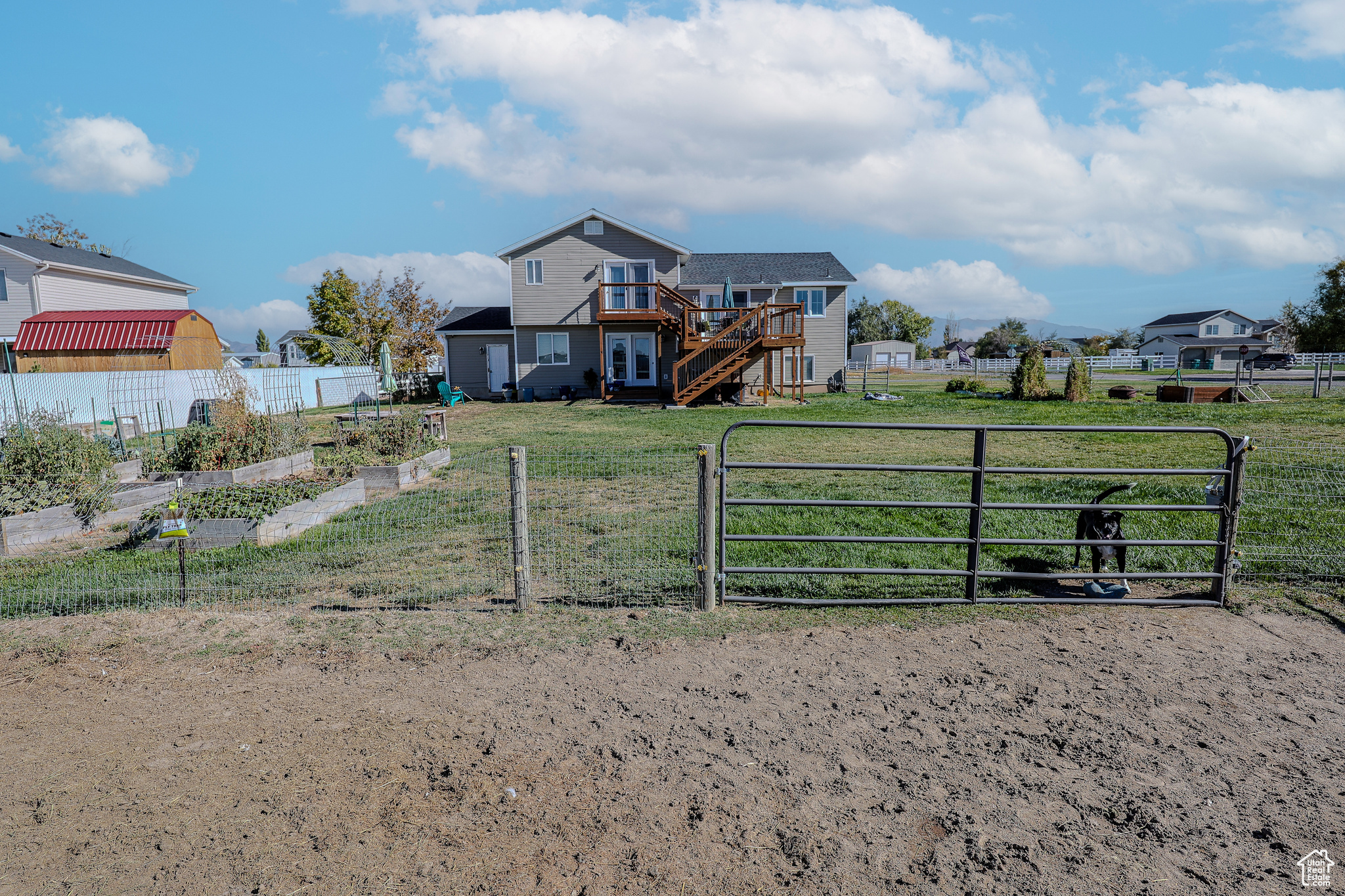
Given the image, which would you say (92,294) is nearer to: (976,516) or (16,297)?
(16,297)

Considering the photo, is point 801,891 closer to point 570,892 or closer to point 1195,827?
point 570,892

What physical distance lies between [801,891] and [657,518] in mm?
5891

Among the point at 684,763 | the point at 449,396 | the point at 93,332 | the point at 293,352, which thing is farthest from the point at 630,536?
the point at 293,352

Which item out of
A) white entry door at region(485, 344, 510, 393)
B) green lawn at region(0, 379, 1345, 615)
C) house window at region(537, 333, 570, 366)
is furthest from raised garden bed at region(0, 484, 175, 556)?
white entry door at region(485, 344, 510, 393)

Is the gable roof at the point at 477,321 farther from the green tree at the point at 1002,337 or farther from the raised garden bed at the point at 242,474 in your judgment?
the green tree at the point at 1002,337

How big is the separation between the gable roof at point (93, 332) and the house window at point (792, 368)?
77.7ft

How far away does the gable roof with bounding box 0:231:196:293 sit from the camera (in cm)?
2883

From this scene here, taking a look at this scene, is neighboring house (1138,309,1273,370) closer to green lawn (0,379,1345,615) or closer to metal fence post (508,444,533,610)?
green lawn (0,379,1345,615)

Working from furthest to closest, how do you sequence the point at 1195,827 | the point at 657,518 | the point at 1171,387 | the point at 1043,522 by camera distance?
the point at 1171,387 → the point at 657,518 → the point at 1043,522 → the point at 1195,827

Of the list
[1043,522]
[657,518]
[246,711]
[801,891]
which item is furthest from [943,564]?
[246,711]

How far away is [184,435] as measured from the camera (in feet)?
38.4

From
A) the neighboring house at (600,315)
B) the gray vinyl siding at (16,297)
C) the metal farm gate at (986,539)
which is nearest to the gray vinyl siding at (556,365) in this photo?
the neighboring house at (600,315)

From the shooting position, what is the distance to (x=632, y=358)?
3106 centimetres

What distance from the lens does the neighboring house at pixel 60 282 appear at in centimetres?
2861
